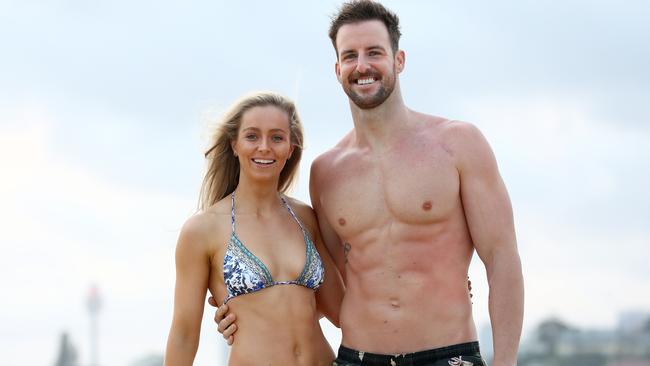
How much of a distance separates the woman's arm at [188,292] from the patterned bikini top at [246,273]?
0.16 meters

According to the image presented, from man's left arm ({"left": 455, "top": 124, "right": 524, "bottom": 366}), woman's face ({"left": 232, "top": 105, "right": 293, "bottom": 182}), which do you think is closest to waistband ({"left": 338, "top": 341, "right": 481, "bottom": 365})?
man's left arm ({"left": 455, "top": 124, "right": 524, "bottom": 366})

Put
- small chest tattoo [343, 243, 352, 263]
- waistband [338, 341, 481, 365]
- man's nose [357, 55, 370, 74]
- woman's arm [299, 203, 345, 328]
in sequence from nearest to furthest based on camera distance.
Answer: waistband [338, 341, 481, 365]
man's nose [357, 55, 370, 74]
small chest tattoo [343, 243, 352, 263]
woman's arm [299, 203, 345, 328]

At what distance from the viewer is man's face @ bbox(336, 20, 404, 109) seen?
28.1 feet

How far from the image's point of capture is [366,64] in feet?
28.0

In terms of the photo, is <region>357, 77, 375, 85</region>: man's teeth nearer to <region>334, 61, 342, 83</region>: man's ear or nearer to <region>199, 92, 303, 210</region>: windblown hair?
<region>334, 61, 342, 83</region>: man's ear

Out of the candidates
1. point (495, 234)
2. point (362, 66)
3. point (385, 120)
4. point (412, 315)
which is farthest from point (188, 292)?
point (495, 234)

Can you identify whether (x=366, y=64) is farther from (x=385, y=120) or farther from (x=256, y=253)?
(x=256, y=253)

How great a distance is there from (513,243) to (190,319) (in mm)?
1911

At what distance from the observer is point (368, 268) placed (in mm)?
8539

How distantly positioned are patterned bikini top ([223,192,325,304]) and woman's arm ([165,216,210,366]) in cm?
16

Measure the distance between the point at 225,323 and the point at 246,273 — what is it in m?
0.33

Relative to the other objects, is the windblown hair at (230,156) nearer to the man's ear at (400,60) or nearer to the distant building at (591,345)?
the man's ear at (400,60)

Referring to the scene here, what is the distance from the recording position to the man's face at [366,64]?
28.1 feet

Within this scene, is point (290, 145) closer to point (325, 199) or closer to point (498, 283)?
point (325, 199)
